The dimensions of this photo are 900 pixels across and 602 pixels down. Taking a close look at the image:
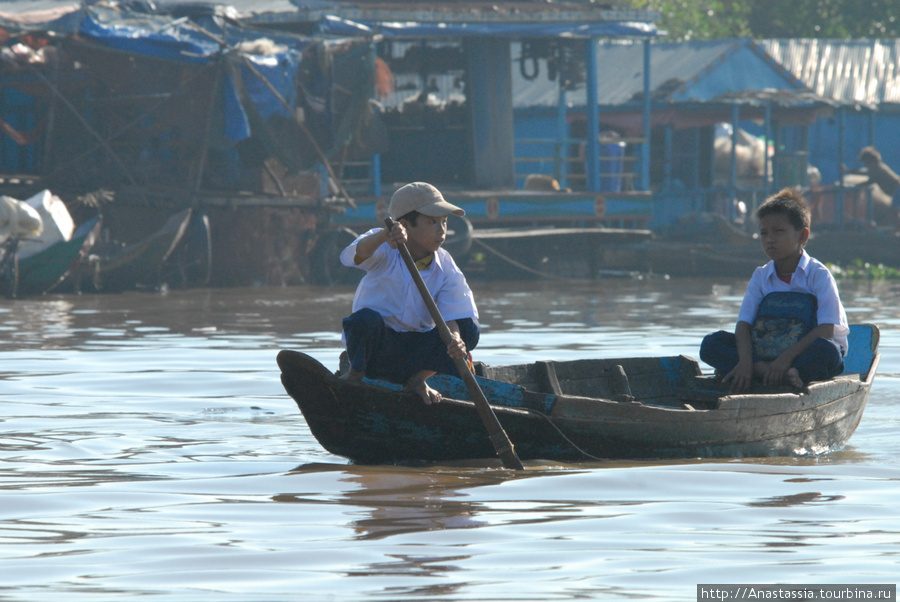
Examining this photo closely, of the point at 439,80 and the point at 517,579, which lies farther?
the point at 439,80

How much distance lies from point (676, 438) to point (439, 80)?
1576cm

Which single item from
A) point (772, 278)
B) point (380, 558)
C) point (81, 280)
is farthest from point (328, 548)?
point (81, 280)

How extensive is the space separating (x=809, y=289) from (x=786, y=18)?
3204 cm

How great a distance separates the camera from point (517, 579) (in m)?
3.69

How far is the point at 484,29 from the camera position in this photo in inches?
703

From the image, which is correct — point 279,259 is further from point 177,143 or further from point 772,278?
point 772,278

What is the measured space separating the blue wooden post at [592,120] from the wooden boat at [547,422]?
13312 mm

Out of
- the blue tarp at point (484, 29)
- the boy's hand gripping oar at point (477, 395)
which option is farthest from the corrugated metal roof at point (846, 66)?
the boy's hand gripping oar at point (477, 395)

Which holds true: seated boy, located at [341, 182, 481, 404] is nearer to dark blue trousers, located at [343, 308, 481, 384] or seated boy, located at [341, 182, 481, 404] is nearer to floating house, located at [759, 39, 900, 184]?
dark blue trousers, located at [343, 308, 481, 384]

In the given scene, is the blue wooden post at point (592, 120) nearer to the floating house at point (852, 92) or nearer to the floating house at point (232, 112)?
the floating house at point (232, 112)

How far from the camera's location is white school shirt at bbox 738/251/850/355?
6281mm

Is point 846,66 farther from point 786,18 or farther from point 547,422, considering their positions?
point 547,422

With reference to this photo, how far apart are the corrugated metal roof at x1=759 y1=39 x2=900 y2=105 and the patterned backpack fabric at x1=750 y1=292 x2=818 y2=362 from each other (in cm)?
2149

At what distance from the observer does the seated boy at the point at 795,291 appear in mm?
6309
